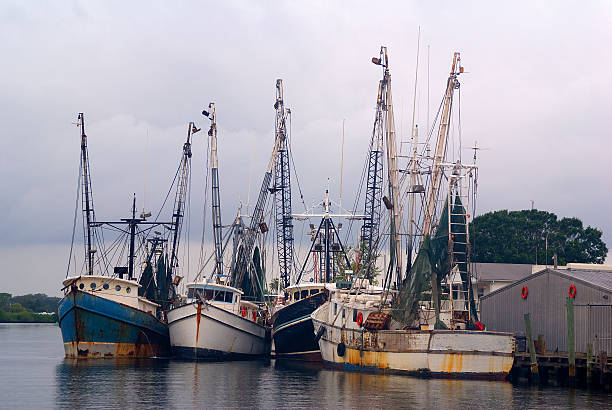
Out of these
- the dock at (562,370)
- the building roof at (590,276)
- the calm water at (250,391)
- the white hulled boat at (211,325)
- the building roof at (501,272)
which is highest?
the building roof at (501,272)

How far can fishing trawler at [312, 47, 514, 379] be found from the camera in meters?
48.2

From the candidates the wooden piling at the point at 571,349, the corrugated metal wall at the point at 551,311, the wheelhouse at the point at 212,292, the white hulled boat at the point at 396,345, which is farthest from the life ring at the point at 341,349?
the wooden piling at the point at 571,349

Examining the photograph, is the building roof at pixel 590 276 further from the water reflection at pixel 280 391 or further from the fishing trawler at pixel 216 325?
the fishing trawler at pixel 216 325

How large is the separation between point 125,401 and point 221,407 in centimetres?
480

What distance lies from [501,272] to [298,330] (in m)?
26.8

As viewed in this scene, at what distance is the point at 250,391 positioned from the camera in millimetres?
45688

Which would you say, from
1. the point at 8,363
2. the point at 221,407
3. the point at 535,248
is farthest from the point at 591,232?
the point at 221,407

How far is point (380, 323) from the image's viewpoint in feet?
174

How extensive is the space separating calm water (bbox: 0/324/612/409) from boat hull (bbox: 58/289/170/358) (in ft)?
15.3

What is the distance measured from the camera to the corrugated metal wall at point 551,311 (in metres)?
49.1

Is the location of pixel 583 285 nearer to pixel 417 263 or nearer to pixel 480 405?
pixel 417 263

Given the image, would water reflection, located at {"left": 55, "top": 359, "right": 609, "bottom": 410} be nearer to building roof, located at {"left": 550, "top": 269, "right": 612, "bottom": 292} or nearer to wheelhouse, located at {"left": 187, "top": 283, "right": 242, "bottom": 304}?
building roof, located at {"left": 550, "top": 269, "right": 612, "bottom": 292}

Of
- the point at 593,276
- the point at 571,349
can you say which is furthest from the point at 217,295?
the point at 571,349

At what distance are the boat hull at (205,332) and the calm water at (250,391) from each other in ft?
17.1
